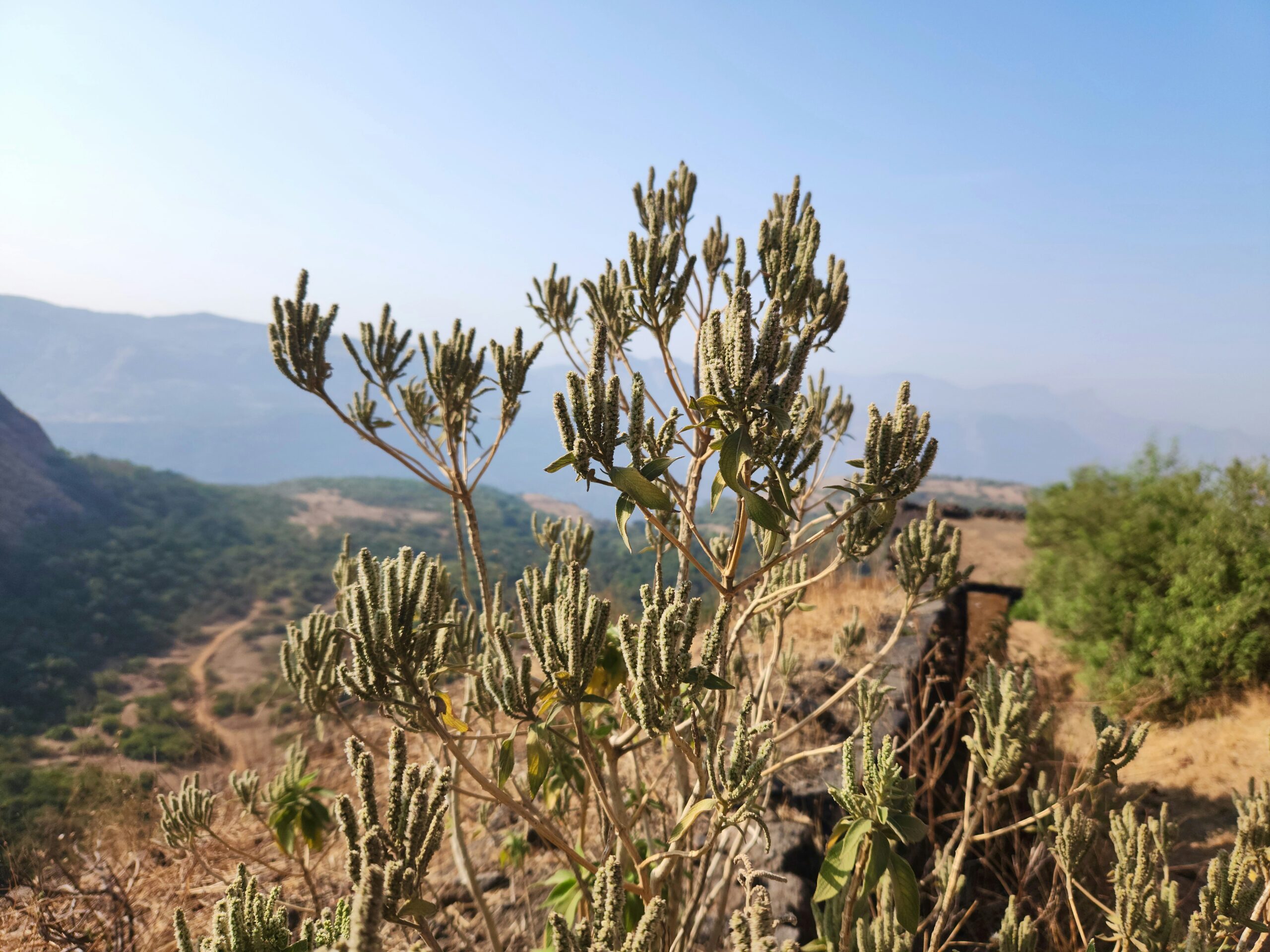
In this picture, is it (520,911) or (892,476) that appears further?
(520,911)

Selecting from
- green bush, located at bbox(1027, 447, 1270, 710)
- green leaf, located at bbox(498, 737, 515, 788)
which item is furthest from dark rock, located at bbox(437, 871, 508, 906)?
green bush, located at bbox(1027, 447, 1270, 710)

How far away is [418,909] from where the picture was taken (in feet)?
3.99

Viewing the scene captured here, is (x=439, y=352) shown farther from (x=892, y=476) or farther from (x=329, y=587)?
(x=329, y=587)

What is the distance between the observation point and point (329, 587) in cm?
4053

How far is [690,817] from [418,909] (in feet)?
2.34

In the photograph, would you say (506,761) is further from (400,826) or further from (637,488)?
(637,488)

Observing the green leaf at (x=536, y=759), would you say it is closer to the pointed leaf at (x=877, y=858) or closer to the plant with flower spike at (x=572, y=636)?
the plant with flower spike at (x=572, y=636)

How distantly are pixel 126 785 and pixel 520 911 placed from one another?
396 cm

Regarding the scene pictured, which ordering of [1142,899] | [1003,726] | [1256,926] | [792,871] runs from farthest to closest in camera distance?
[792,871], [1003,726], [1142,899], [1256,926]

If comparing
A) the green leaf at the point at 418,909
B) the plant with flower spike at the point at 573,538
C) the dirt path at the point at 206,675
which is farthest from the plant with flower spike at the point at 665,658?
the dirt path at the point at 206,675

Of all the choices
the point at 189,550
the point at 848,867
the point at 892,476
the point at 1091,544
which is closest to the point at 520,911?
the point at 848,867

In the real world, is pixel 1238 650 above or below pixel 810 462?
below

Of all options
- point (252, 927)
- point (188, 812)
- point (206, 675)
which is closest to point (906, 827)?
point (252, 927)

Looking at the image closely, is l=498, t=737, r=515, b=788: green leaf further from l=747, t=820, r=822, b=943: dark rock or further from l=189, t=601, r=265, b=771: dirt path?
l=189, t=601, r=265, b=771: dirt path
